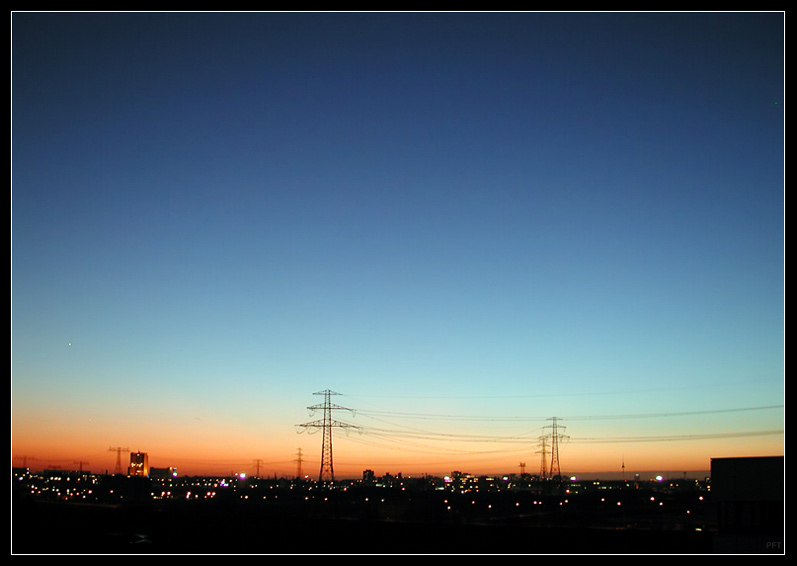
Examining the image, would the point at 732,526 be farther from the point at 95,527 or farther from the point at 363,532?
the point at 95,527

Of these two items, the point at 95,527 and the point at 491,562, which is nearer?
the point at 491,562

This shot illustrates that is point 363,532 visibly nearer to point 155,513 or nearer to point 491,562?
point 155,513
